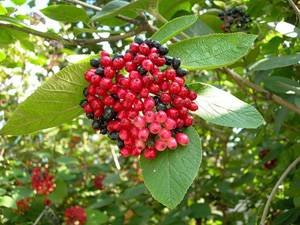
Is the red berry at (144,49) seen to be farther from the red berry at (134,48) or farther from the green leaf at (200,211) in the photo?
the green leaf at (200,211)

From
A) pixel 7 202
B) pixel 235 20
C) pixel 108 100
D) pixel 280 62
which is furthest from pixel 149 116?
pixel 7 202

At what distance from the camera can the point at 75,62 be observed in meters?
1.06

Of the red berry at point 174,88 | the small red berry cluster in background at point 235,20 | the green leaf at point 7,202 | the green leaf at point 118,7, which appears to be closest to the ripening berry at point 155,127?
the red berry at point 174,88

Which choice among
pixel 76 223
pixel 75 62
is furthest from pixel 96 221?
pixel 75 62

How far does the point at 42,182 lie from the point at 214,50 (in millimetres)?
2279

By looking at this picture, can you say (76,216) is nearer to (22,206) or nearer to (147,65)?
(22,206)

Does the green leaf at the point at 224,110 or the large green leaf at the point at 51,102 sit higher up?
the large green leaf at the point at 51,102

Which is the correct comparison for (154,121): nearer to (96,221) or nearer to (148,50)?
(148,50)

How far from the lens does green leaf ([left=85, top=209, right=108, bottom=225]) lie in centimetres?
271

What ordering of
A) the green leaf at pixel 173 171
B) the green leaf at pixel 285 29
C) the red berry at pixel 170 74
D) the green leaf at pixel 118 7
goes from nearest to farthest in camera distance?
1. the green leaf at pixel 173 171
2. the red berry at pixel 170 74
3. the green leaf at pixel 118 7
4. the green leaf at pixel 285 29

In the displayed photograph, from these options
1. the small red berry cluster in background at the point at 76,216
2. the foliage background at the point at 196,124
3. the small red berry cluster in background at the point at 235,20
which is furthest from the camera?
the small red berry cluster in background at the point at 76,216

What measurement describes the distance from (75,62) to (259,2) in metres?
1.52

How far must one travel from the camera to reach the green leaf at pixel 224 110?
954 mm

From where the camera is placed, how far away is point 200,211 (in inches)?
111
